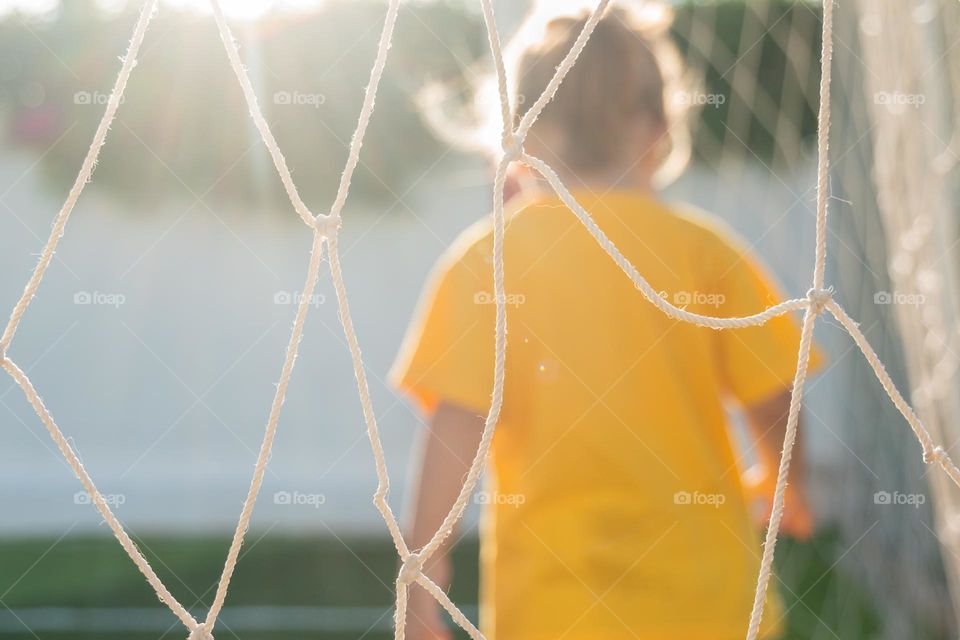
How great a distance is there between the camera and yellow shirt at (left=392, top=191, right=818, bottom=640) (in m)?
0.79

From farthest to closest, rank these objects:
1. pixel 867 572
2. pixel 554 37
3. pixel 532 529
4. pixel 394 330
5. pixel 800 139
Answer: pixel 394 330 → pixel 800 139 → pixel 867 572 → pixel 554 37 → pixel 532 529

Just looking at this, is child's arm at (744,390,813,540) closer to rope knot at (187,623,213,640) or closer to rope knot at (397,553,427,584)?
rope knot at (397,553,427,584)

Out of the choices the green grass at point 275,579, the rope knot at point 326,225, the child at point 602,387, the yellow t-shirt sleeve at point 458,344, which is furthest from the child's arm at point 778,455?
the green grass at point 275,579

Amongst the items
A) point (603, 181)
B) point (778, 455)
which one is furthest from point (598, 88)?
point (778, 455)

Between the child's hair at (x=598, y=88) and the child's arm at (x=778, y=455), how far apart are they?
235 millimetres

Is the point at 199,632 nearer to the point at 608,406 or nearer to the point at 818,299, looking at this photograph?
the point at 608,406

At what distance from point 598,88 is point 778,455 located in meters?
0.36

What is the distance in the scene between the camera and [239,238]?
3.86 metres

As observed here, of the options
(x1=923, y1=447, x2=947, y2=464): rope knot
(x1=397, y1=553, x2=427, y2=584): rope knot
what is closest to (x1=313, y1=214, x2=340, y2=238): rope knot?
(x1=397, y1=553, x2=427, y2=584): rope knot

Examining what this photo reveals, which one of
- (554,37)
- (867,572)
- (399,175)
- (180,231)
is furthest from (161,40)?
(554,37)

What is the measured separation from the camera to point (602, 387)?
32.7 inches

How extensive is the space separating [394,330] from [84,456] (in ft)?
3.93

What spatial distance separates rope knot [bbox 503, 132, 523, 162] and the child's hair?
0.12 meters

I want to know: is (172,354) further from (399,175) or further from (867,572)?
(867,572)
